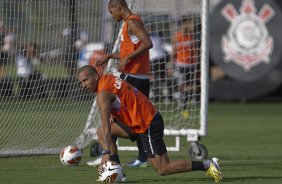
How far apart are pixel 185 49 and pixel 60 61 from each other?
2.17 m

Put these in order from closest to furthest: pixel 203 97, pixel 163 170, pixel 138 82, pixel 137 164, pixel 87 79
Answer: pixel 87 79
pixel 163 170
pixel 138 82
pixel 137 164
pixel 203 97

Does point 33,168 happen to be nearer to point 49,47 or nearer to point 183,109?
point 49,47

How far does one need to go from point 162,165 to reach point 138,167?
6.64 ft

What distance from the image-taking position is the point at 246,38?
24.2m

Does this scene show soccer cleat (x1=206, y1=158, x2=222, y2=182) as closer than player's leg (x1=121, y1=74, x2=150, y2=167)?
Yes

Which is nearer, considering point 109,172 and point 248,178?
point 109,172

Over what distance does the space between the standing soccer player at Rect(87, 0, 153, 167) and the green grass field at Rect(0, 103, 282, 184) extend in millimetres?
758

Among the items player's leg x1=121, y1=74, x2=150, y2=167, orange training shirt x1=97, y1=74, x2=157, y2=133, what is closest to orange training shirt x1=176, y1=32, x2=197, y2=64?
player's leg x1=121, y1=74, x2=150, y2=167

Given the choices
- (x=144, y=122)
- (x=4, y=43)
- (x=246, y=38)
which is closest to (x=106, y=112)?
(x=144, y=122)

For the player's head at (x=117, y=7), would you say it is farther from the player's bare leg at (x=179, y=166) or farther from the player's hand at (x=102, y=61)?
the player's bare leg at (x=179, y=166)

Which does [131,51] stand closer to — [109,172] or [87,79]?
[87,79]

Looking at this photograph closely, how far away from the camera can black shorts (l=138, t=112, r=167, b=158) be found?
10.2 meters

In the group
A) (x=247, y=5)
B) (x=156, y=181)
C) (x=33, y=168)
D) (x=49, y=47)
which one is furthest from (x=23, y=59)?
(x=247, y=5)

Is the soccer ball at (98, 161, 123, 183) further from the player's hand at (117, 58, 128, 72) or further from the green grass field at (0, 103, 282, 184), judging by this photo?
the player's hand at (117, 58, 128, 72)
